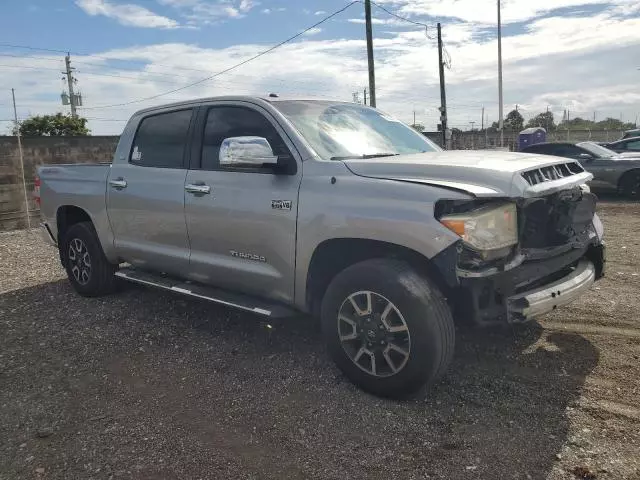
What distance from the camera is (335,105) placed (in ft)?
15.2

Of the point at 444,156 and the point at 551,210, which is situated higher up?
the point at 444,156

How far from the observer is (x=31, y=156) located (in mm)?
22375

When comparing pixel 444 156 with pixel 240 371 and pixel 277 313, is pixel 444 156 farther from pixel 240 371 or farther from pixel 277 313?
pixel 240 371

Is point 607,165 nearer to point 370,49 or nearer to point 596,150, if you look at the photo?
point 596,150

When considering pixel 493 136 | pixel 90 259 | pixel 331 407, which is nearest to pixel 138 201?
pixel 90 259

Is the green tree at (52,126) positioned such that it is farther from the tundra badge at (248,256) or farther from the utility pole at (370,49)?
the tundra badge at (248,256)

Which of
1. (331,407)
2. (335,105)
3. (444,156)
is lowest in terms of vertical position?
(331,407)

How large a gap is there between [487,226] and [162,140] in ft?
10.2

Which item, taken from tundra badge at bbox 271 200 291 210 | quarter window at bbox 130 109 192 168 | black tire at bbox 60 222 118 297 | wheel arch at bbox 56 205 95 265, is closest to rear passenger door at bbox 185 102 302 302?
tundra badge at bbox 271 200 291 210

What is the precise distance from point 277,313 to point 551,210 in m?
1.89

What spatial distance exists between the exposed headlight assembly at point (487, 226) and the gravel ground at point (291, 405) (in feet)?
3.26

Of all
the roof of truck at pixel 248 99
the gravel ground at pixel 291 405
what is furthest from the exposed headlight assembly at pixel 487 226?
the roof of truck at pixel 248 99

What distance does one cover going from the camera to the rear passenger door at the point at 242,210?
3891mm

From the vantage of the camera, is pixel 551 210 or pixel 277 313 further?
pixel 277 313
